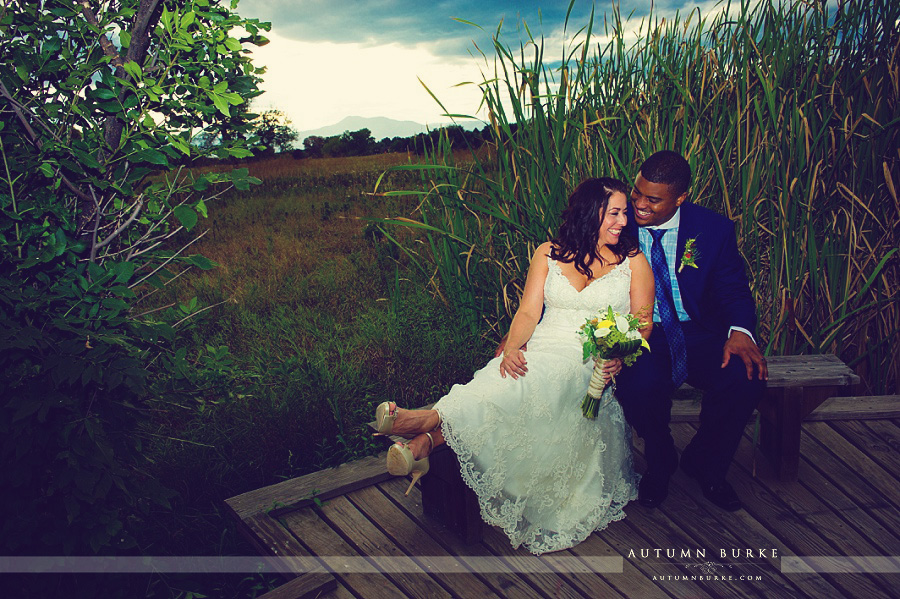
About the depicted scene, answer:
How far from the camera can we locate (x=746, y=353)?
115 inches

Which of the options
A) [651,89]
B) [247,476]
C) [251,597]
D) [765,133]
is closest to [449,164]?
[651,89]

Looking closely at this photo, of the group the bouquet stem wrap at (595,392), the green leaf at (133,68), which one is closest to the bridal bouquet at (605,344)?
the bouquet stem wrap at (595,392)

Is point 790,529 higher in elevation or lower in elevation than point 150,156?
lower

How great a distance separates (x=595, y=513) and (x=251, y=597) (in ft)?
4.95

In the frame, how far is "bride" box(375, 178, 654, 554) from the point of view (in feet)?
8.70

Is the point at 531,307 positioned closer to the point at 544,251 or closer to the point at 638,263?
the point at 544,251

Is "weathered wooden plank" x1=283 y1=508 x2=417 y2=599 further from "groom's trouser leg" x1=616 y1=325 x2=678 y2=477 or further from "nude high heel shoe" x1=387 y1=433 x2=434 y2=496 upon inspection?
"groom's trouser leg" x1=616 y1=325 x2=678 y2=477

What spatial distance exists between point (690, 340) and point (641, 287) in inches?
17.3

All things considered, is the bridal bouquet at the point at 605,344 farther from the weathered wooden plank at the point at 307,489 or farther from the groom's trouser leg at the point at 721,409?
the weathered wooden plank at the point at 307,489

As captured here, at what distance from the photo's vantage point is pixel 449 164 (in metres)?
4.49

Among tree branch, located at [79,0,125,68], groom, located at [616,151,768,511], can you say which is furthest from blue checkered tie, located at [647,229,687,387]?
tree branch, located at [79,0,125,68]

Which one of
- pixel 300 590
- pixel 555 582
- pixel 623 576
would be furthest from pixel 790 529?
pixel 300 590

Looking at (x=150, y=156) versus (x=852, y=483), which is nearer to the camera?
(x=150, y=156)

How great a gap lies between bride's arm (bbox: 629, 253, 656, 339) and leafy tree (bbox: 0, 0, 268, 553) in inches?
73.9
